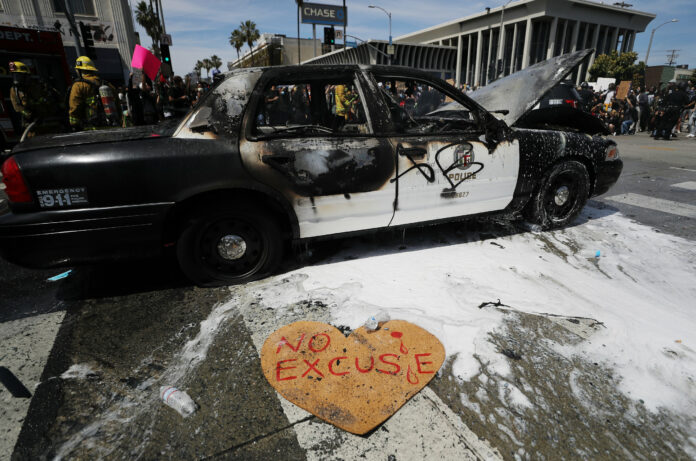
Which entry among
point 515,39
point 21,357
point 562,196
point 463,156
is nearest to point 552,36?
point 515,39

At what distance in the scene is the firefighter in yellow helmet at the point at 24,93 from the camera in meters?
6.21

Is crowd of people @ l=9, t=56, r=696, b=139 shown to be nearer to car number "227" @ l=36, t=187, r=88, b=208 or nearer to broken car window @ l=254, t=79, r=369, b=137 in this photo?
broken car window @ l=254, t=79, r=369, b=137

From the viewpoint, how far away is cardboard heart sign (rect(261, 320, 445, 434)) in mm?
1768

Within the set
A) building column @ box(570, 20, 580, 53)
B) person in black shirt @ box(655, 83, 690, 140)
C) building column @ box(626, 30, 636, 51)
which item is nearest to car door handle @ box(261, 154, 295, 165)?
person in black shirt @ box(655, 83, 690, 140)

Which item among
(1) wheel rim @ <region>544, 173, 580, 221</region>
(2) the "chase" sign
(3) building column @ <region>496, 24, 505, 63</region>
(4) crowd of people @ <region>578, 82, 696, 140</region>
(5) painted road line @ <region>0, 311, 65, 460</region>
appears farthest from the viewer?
(3) building column @ <region>496, 24, 505, 63</region>

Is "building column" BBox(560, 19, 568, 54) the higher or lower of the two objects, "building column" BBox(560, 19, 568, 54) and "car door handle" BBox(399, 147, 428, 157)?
the higher

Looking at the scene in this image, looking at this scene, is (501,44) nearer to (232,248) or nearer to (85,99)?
(85,99)

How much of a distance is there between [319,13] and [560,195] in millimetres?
42889

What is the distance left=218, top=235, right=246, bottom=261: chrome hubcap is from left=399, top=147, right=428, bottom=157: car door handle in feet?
4.86

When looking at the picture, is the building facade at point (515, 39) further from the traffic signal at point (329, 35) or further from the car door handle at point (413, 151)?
the car door handle at point (413, 151)

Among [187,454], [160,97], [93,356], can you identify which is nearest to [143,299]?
[93,356]

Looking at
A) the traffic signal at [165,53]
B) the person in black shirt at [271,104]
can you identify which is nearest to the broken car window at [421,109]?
the person in black shirt at [271,104]

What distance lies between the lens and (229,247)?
2.87 meters

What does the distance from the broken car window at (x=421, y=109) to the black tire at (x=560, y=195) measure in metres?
1.11
